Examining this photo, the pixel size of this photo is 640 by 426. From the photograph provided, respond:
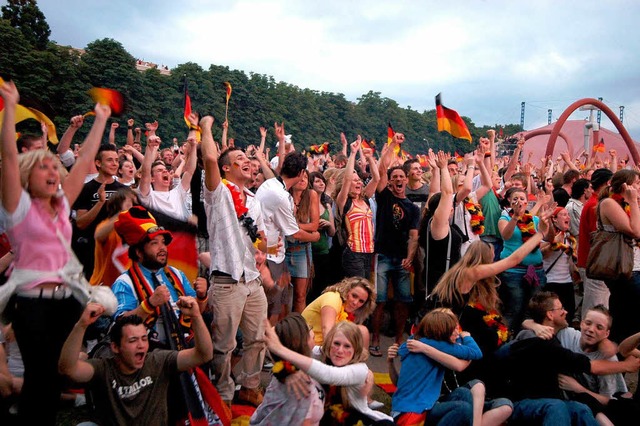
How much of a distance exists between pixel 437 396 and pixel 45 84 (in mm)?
22482

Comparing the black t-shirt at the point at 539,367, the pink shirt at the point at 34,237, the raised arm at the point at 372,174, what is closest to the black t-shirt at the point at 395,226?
the raised arm at the point at 372,174

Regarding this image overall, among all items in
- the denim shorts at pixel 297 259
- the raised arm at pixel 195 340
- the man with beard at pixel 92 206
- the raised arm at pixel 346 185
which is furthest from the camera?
the raised arm at pixel 346 185

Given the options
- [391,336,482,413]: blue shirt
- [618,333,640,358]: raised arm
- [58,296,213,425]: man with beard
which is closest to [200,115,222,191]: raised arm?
[58,296,213,425]: man with beard

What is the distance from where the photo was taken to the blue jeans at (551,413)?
3688mm

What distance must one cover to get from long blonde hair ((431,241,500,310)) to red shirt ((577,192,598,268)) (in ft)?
6.05

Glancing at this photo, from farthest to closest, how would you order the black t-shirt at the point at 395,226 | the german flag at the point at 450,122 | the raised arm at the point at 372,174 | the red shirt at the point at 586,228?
the german flag at the point at 450,122 < the raised arm at the point at 372,174 < the black t-shirt at the point at 395,226 < the red shirt at the point at 586,228

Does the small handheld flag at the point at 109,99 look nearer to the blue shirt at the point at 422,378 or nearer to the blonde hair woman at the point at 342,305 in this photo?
the blonde hair woman at the point at 342,305

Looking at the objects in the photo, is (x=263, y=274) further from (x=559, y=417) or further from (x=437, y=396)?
(x=559, y=417)

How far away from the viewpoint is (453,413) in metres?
3.65

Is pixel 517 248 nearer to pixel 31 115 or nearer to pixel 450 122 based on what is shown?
pixel 450 122

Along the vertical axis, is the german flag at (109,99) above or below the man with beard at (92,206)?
above

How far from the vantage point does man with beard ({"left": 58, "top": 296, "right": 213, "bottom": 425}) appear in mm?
3109

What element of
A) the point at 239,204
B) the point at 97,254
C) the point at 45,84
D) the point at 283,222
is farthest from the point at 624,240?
the point at 45,84

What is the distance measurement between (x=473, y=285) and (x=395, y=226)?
1859 mm
